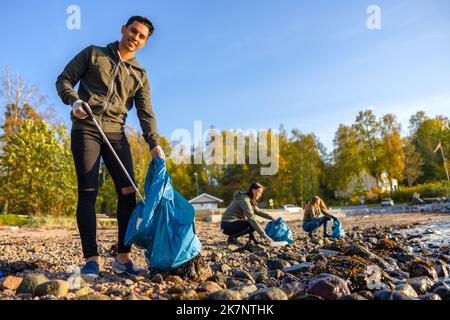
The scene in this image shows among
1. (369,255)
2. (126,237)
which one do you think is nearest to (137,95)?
(126,237)

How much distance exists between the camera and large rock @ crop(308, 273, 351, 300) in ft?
7.63

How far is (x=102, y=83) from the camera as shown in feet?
9.24

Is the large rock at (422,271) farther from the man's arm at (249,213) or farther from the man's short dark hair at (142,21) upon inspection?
the man's short dark hair at (142,21)

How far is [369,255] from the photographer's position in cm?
434

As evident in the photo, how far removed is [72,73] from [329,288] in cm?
240

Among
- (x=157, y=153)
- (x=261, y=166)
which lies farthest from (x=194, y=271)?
(x=261, y=166)

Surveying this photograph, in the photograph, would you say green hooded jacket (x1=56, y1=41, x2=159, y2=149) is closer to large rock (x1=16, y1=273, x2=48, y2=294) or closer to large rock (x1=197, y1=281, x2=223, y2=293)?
large rock (x1=16, y1=273, x2=48, y2=294)

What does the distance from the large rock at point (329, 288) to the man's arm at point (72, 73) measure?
2.15m

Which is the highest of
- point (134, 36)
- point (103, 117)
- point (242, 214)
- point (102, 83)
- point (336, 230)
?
point (134, 36)

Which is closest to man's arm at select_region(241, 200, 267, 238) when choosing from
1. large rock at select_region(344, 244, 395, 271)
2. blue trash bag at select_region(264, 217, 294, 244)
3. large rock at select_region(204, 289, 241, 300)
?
blue trash bag at select_region(264, 217, 294, 244)

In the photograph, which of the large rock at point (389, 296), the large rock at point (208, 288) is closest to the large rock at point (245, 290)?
the large rock at point (208, 288)

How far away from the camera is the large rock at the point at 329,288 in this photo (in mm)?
2324

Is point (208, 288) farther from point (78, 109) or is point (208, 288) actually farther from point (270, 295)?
point (78, 109)
